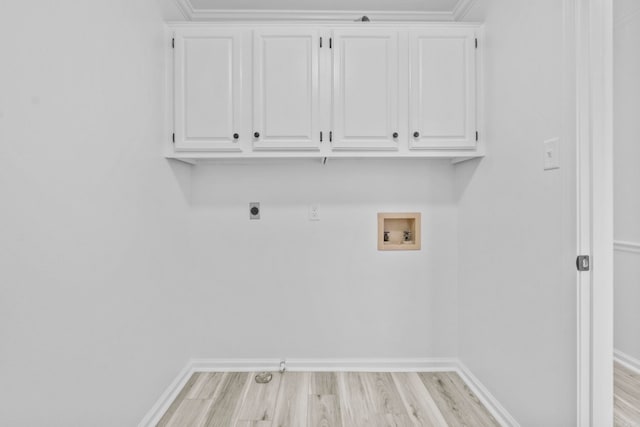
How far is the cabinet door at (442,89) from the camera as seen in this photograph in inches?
83.7

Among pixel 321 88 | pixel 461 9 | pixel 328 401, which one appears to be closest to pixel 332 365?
pixel 328 401

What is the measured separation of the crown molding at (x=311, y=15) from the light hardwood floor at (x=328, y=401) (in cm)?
242

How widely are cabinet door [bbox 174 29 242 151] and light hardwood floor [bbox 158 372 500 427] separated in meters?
1.49

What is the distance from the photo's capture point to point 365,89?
213 centimetres

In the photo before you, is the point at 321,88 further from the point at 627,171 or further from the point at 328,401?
the point at 627,171

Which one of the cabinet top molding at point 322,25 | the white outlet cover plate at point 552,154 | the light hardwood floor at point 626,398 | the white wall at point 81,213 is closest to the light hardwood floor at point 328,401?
the white wall at point 81,213

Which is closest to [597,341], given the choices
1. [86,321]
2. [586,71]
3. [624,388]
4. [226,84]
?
[586,71]

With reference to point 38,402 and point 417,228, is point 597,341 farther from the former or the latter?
point 38,402

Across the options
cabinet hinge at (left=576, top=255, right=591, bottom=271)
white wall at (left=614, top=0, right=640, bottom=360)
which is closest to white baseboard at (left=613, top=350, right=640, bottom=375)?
white wall at (left=614, top=0, right=640, bottom=360)

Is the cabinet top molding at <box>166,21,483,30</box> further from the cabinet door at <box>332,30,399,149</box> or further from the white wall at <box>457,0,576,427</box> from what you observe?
the white wall at <box>457,0,576,427</box>

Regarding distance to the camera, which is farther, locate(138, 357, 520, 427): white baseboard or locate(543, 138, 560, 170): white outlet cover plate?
locate(138, 357, 520, 427): white baseboard

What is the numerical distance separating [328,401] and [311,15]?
2.50 metres

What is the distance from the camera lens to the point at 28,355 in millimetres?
1091

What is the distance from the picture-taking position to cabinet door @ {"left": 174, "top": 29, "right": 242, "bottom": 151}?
210 cm
